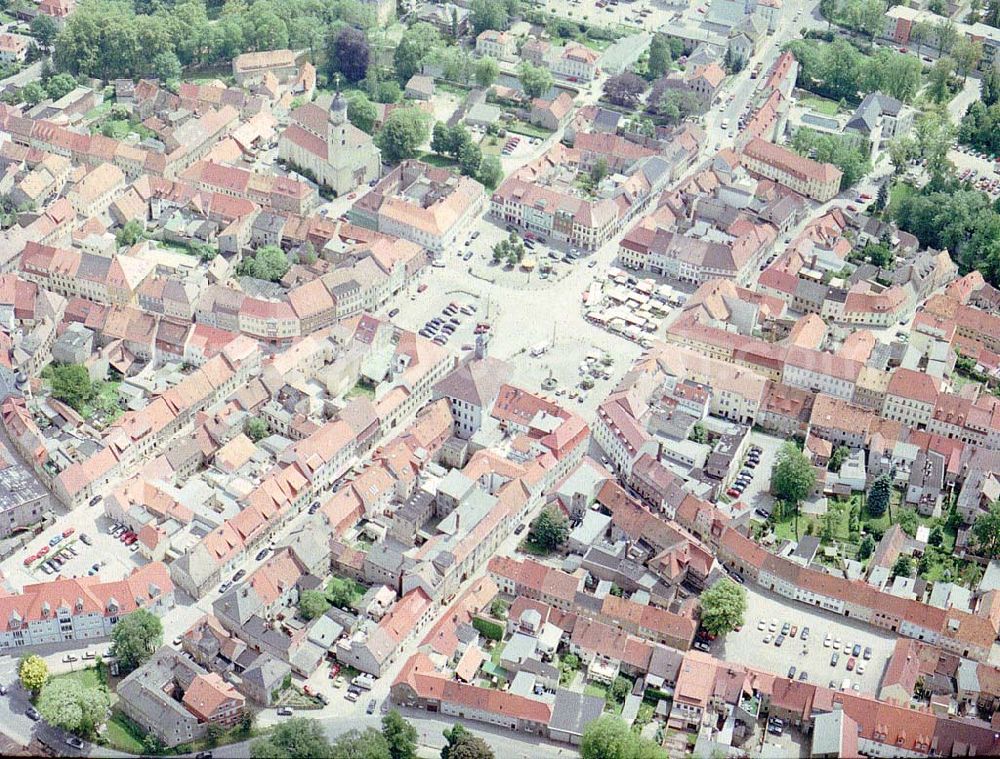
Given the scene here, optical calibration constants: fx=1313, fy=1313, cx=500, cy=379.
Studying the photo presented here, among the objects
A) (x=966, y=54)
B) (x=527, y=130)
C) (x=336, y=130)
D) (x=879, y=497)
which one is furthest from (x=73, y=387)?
(x=966, y=54)

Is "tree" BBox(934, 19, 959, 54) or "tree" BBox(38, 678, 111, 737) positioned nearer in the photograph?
"tree" BBox(38, 678, 111, 737)

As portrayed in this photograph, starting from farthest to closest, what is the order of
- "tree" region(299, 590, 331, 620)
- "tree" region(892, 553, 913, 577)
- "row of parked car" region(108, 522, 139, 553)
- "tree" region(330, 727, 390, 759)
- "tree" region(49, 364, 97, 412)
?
"tree" region(49, 364, 97, 412), "row of parked car" region(108, 522, 139, 553), "tree" region(892, 553, 913, 577), "tree" region(299, 590, 331, 620), "tree" region(330, 727, 390, 759)

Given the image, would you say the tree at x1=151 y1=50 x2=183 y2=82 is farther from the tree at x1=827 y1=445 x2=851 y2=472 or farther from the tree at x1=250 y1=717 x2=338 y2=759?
the tree at x1=250 y1=717 x2=338 y2=759

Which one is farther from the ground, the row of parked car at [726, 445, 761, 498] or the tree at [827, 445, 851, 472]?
the tree at [827, 445, 851, 472]

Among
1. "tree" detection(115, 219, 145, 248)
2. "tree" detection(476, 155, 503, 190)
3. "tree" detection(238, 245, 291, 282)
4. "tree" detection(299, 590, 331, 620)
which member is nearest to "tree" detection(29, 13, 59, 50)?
"tree" detection(115, 219, 145, 248)

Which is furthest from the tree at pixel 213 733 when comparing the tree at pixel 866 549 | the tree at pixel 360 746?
the tree at pixel 866 549

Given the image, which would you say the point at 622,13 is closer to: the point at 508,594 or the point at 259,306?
the point at 259,306

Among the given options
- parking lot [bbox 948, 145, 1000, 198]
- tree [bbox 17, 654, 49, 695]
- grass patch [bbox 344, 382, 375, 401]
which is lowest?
tree [bbox 17, 654, 49, 695]

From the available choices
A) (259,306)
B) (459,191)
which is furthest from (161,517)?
(459,191)
